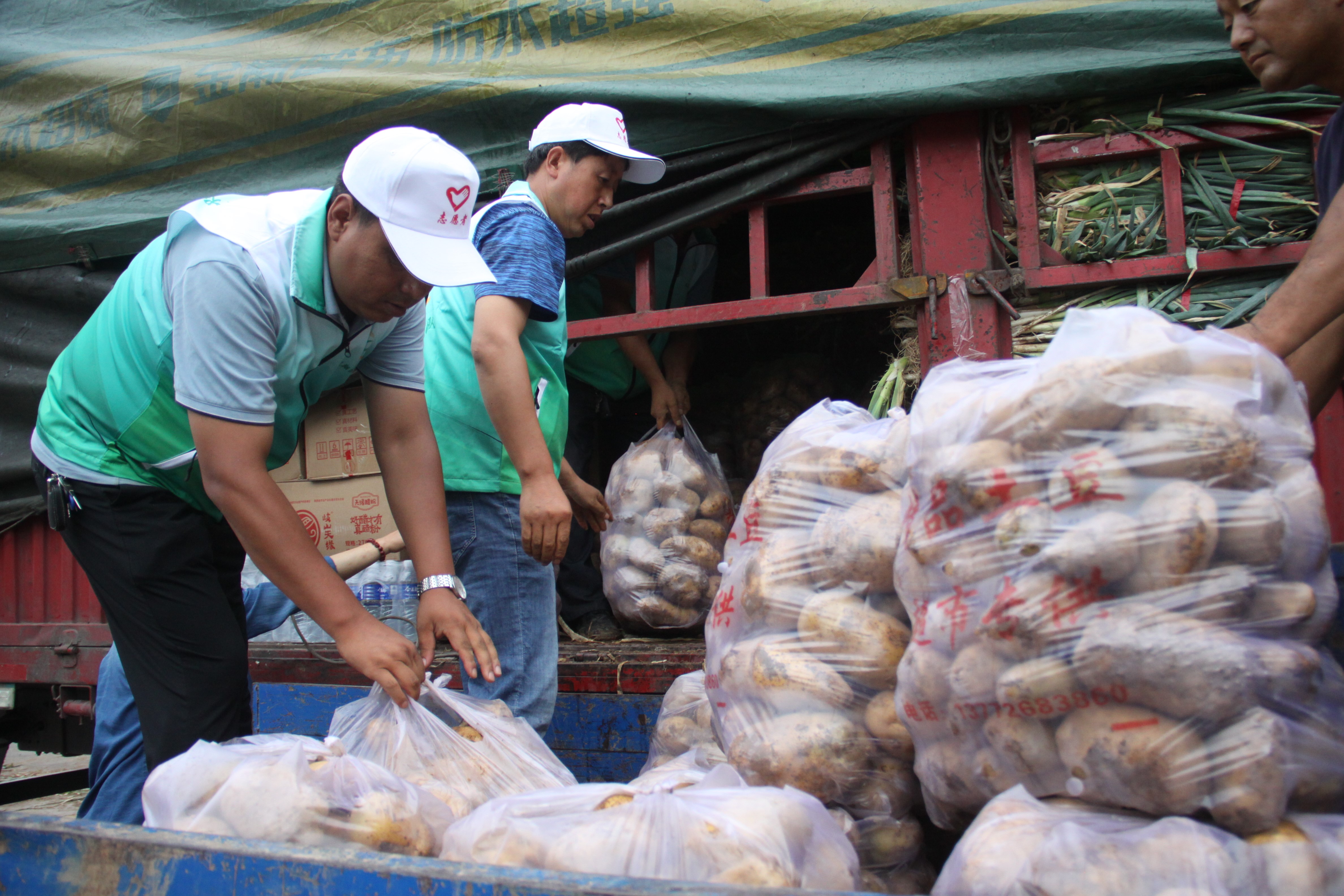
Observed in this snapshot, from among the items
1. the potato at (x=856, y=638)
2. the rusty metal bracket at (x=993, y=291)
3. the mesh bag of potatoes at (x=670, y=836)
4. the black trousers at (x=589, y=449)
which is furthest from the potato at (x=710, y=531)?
the mesh bag of potatoes at (x=670, y=836)

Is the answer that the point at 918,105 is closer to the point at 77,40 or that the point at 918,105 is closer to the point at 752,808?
the point at 752,808

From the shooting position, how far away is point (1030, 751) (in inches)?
49.4

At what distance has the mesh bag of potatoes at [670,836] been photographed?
48.9 inches

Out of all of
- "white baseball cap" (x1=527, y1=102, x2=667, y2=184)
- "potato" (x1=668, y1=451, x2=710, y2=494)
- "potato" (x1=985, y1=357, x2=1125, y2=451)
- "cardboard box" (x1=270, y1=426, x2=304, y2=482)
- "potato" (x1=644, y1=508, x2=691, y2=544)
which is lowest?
"potato" (x1=644, y1=508, x2=691, y2=544)

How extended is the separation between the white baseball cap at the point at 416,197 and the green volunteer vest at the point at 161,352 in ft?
0.60

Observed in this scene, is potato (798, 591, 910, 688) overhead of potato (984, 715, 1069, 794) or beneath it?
overhead

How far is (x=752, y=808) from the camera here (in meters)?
1.31

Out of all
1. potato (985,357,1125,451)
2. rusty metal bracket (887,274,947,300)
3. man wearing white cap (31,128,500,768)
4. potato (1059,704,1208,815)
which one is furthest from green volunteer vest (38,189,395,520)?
rusty metal bracket (887,274,947,300)

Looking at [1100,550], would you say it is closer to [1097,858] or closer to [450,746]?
[1097,858]

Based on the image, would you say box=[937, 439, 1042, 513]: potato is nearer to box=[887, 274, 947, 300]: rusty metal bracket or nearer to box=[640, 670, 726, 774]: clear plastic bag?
box=[640, 670, 726, 774]: clear plastic bag

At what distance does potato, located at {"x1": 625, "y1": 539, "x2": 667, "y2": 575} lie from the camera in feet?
12.7

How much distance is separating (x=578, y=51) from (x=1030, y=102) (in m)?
1.66

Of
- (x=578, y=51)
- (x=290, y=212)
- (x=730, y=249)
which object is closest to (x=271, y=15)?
(x=578, y=51)

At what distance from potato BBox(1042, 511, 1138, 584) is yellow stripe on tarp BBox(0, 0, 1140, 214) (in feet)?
7.90
